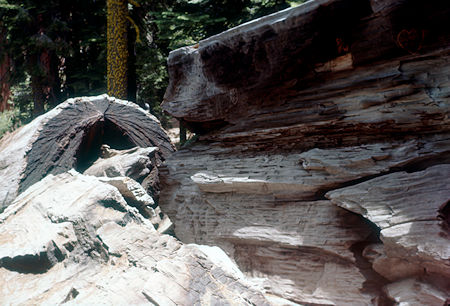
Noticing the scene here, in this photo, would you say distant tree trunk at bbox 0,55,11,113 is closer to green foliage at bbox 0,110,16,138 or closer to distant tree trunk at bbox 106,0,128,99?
green foliage at bbox 0,110,16,138

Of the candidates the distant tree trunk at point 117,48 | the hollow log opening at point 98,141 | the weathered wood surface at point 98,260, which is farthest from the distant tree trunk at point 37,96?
the weathered wood surface at point 98,260

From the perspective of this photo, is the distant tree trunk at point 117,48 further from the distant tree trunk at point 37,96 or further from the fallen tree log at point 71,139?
the fallen tree log at point 71,139

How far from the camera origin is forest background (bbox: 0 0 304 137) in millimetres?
9578

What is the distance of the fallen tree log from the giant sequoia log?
108cm

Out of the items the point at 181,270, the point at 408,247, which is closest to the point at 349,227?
the point at 408,247

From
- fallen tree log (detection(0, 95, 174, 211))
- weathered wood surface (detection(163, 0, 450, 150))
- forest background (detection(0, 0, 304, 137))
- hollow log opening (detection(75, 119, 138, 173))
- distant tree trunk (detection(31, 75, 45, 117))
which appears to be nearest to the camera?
weathered wood surface (detection(163, 0, 450, 150))

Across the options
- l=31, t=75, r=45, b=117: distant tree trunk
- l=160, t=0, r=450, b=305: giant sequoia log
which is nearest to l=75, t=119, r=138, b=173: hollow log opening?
l=160, t=0, r=450, b=305: giant sequoia log

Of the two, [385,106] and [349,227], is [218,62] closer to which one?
[385,106]

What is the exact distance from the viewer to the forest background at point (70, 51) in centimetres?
958

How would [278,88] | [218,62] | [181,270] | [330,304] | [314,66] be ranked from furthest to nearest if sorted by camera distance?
[218,62]
[278,88]
[314,66]
[330,304]
[181,270]

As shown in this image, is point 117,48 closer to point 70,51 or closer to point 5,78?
point 70,51

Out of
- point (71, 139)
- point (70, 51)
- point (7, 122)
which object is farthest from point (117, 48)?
point (7, 122)

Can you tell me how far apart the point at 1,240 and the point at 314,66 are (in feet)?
9.27

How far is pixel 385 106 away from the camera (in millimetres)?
2609
